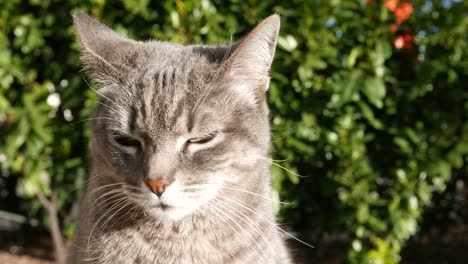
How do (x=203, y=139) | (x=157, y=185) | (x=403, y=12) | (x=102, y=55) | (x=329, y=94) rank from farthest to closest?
1. (x=403, y=12)
2. (x=329, y=94)
3. (x=102, y=55)
4. (x=203, y=139)
5. (x=157, y=185)

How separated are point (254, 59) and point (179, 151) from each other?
0.46m

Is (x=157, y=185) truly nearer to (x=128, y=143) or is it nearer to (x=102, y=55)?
(x=128, y=143)

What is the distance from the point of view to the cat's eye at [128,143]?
1.91 m

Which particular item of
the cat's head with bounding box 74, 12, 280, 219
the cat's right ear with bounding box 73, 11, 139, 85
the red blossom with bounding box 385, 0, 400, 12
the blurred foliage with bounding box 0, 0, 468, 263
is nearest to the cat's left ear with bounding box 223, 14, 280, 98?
the cat's head with bounding box 74, 12, 280, 219

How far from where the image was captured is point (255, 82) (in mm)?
2066

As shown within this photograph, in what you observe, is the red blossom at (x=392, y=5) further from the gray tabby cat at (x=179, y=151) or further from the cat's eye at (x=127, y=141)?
the cat's eye at (x=127, y=141)

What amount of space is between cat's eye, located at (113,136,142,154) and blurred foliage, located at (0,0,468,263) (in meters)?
1.29

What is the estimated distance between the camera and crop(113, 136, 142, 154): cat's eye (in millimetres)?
1912

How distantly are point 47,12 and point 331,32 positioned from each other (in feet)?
6.31

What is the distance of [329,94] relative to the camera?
3.21 metres

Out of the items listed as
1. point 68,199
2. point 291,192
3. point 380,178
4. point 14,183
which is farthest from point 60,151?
point 380,178

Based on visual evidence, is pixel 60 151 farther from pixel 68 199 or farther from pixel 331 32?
pixel 331 32

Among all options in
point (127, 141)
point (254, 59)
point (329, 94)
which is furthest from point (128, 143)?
point (329, 94)

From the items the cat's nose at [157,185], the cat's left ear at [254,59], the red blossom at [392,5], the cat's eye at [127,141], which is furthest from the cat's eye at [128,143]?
the red blossom at [392,5]
